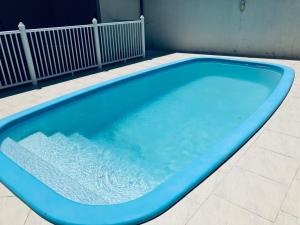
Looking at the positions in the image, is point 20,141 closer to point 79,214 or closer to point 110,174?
point 110,174

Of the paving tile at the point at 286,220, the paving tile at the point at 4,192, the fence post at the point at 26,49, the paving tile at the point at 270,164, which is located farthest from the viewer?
the fence post at the point at 26,49

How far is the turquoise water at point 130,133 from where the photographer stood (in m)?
2.78

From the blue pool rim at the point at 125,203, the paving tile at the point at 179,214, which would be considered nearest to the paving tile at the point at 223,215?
the paving tile at the point at 179,214

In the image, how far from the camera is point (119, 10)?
284 inches

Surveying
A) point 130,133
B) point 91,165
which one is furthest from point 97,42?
point 91,165

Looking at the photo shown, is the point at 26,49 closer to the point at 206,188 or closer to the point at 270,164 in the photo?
the point at 206,188

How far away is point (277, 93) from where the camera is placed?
406cm

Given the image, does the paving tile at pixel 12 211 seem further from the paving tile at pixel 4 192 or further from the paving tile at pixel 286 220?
the paving tile at pixel 286 220

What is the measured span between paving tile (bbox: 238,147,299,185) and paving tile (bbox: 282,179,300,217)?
0.07 meters

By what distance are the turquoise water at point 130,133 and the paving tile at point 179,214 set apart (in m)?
0.66

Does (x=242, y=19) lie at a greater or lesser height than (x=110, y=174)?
greater

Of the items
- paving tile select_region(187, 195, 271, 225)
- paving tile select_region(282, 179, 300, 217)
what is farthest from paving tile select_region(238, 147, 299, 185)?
paving tile select_region(187, 195, 271, 225)

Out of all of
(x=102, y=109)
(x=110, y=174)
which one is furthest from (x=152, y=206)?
(x=102, y=109)

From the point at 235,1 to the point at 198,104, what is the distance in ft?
12.9
